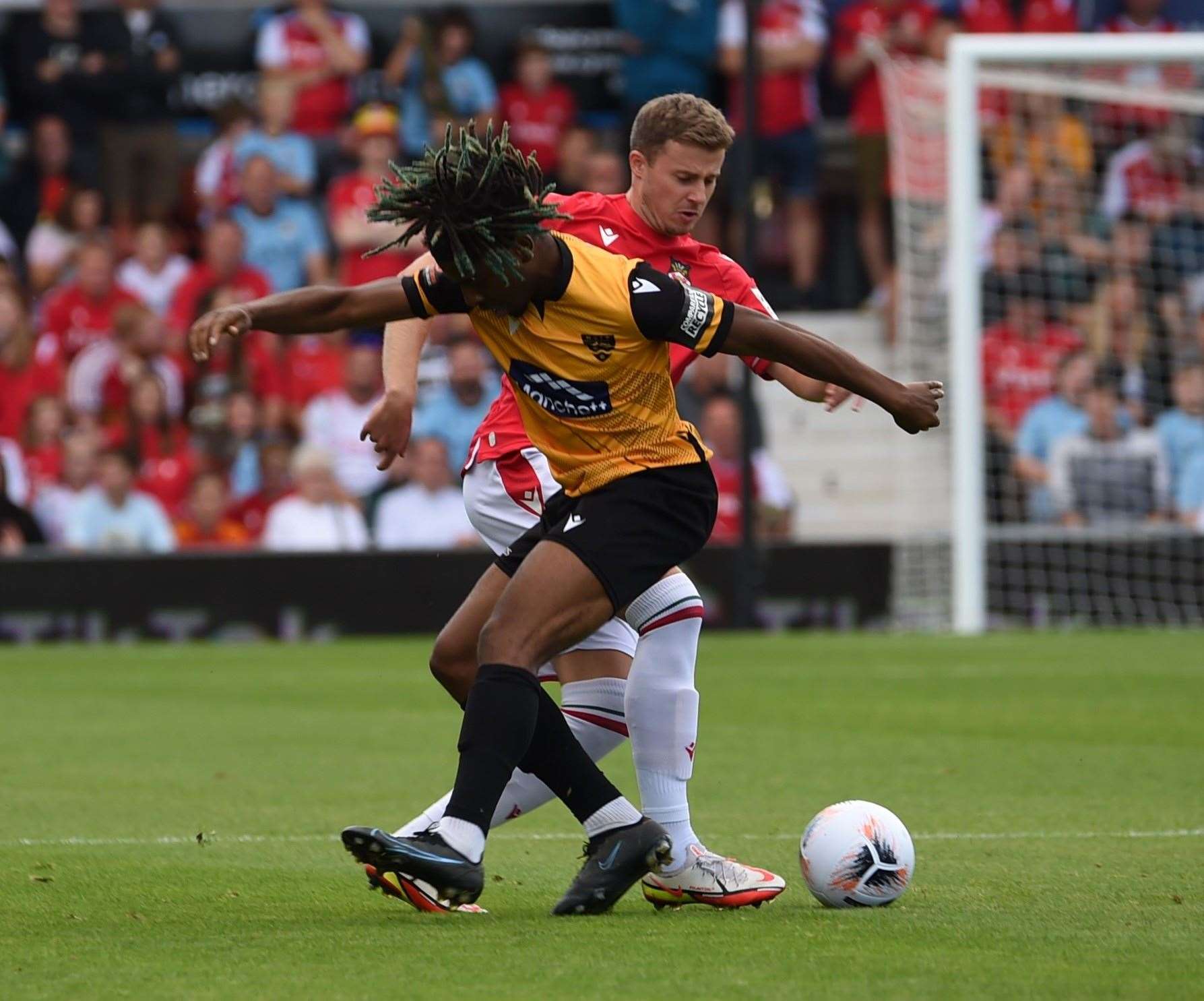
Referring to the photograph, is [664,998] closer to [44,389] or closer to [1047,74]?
[44,389]

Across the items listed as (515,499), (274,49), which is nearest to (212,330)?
(515,499)

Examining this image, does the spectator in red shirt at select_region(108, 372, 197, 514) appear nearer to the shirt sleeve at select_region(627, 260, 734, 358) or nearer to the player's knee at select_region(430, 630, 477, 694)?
the player's knee at select_region(430, 630, 477, 694)

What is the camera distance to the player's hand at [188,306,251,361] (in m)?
4.95

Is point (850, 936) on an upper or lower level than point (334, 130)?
lower

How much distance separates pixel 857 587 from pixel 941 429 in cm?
264

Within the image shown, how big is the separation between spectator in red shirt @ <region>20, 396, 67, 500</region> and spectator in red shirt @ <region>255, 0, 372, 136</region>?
144 inches

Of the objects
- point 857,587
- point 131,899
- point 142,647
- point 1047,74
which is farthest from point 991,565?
point 131,899

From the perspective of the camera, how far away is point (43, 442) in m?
15.6

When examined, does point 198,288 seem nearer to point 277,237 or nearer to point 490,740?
point 277,237

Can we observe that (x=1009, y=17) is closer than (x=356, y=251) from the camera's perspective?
No

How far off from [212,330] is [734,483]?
10920 millimetres

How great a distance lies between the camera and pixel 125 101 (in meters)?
17.8

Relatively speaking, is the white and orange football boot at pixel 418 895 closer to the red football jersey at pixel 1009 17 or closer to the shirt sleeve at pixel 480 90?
the shirt sleeve at pixel 480 90

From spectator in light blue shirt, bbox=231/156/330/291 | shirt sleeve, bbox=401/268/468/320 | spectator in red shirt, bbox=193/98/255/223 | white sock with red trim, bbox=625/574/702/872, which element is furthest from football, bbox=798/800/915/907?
spectator in red shirt, bbox=193/98/255/223
